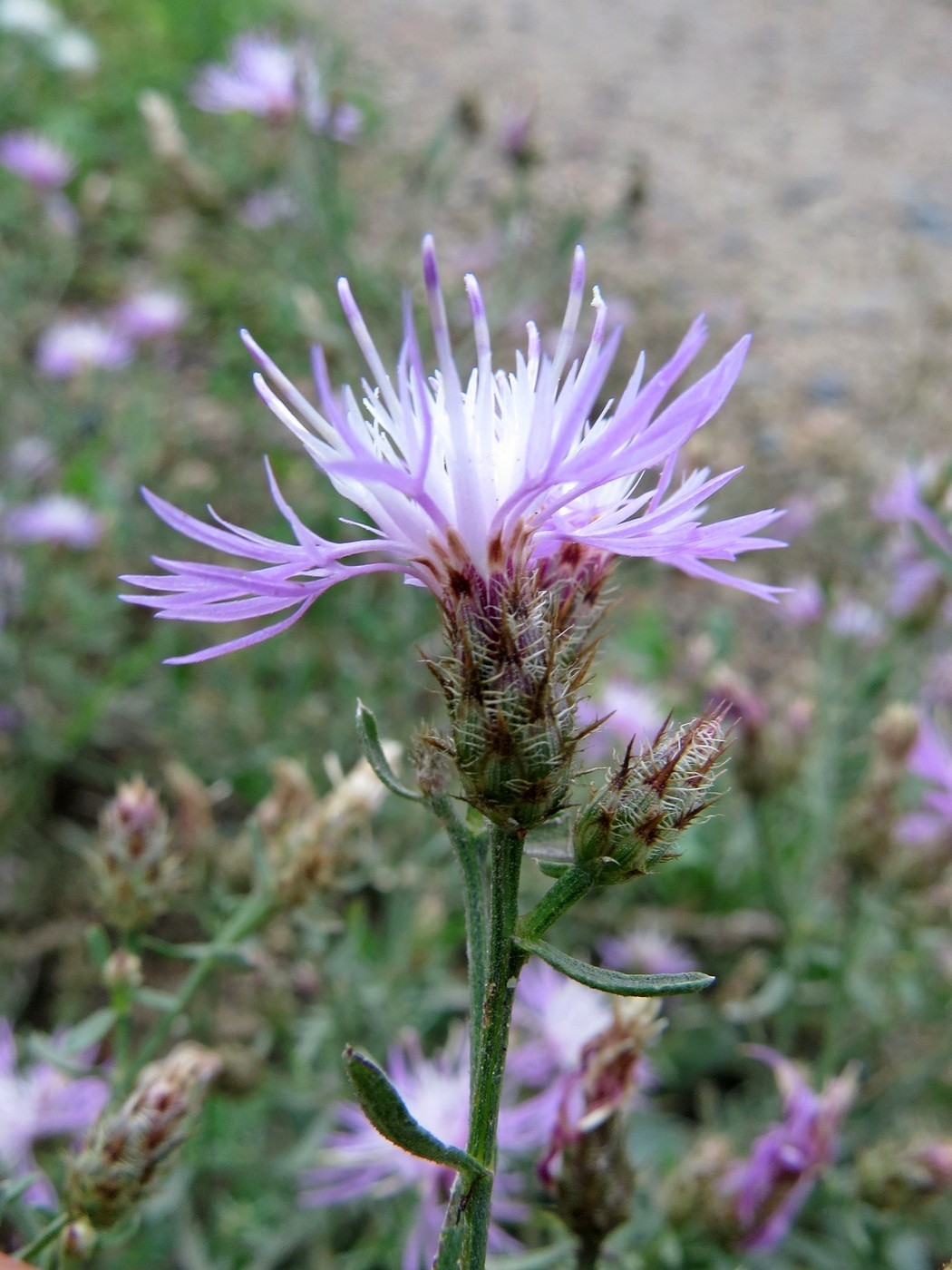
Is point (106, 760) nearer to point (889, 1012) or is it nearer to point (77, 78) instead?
point (889, 1012)

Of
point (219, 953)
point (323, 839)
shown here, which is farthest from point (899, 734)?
point (219, 953)

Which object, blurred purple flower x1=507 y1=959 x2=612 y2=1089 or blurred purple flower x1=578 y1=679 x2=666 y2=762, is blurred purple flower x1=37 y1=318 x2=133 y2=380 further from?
blurred purple flower x1=507 y1=959 x2=612 y2=1089

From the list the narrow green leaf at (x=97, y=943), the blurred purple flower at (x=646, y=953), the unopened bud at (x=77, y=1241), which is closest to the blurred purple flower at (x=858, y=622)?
the blurred purple flower at (x=646, y=953)

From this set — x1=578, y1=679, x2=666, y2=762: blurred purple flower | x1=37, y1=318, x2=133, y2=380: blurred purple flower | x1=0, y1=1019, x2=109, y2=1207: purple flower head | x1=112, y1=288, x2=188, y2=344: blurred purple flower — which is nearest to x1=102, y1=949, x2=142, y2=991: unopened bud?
x1=0, y1=1019, x2=109, y2=1207: purple flower head

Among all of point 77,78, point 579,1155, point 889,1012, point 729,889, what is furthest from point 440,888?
point 77,78

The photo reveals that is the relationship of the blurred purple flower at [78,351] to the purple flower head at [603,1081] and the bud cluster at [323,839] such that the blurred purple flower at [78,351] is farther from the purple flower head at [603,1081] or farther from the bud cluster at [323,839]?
the purple flower head at [603,1081]

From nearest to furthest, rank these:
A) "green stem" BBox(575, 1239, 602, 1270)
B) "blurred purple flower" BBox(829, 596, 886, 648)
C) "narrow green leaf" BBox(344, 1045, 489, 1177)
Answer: "narrow green leaf" BBox(344, 1045, 489, 1177)
"green stem" BBox(575, 1239, 602, 1270)
"blurred purple flower" BBox(829, 596, 886, 648)

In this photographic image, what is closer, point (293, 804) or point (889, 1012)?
point (293, 804)
